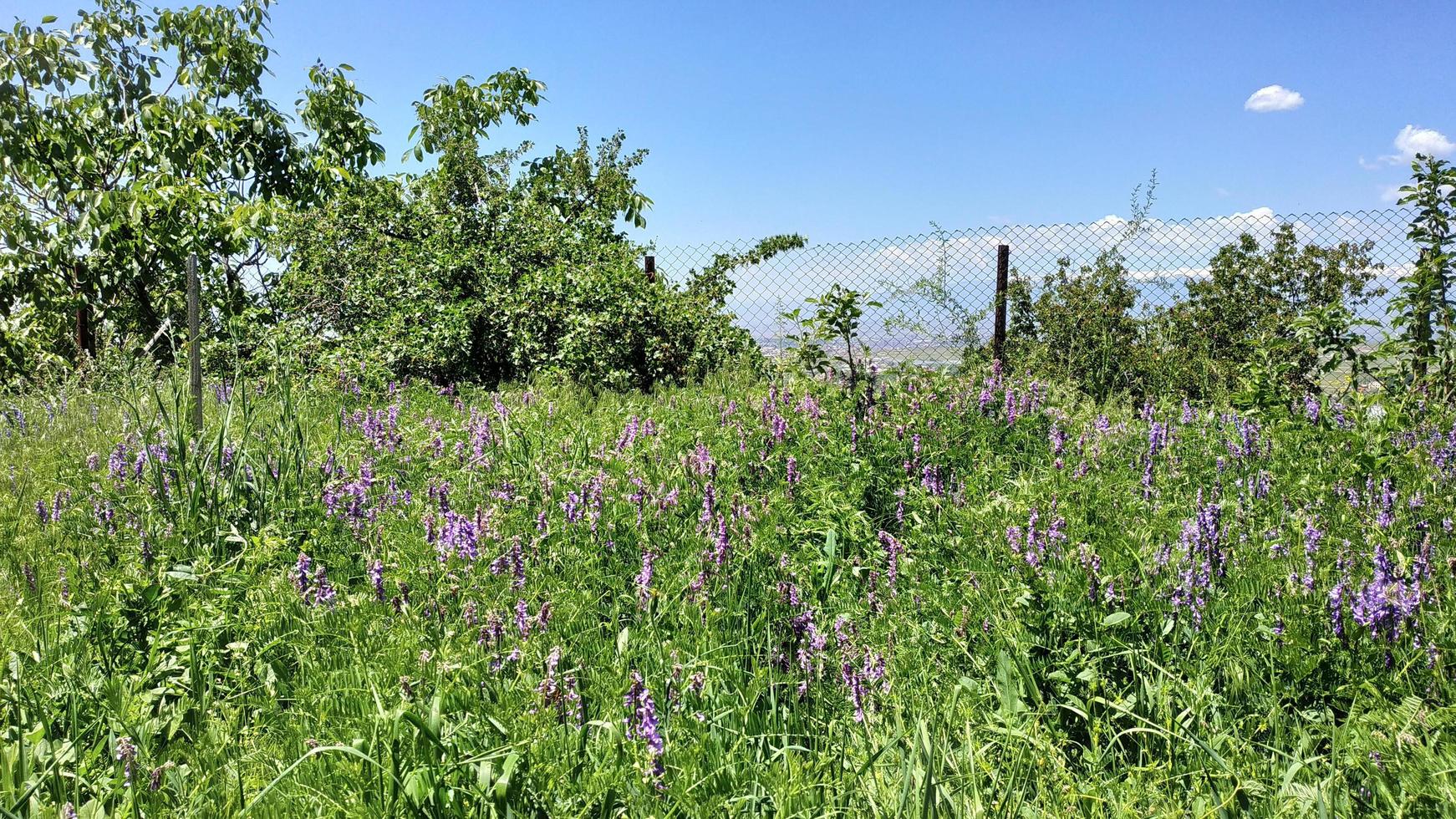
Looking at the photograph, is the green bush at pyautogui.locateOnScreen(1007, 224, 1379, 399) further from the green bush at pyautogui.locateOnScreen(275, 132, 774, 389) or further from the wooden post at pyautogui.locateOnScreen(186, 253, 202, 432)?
the wooden post at pyautogui.locateOnScreen(186, 253, 202, 432)

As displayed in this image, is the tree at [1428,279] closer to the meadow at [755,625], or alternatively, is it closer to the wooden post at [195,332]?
the meadow at [755,625]

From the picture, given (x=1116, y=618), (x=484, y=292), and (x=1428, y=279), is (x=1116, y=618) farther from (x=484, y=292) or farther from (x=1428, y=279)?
(x=484, y=292)

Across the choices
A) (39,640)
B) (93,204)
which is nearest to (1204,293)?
(39,640)

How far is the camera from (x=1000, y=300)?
28.1 feet

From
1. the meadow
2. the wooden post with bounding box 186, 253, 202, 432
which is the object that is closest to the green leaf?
the meadow

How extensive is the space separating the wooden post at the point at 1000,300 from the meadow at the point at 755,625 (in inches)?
155

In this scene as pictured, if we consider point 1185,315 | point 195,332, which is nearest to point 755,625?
point 195,332

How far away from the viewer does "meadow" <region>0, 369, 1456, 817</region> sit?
2.00 meters

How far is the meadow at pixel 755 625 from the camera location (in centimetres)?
200

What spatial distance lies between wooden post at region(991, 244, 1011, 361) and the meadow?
12.9 feet

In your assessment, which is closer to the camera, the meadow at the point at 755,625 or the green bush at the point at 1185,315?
the meadow at the point at 755,625

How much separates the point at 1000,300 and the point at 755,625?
257 inches

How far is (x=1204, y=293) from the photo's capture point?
9250mm

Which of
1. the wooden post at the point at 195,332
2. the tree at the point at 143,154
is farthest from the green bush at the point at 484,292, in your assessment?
the wooden post at the point at 195,332
